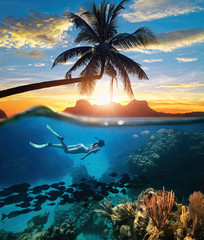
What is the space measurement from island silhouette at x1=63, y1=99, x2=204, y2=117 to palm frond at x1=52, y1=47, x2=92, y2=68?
3.00 m

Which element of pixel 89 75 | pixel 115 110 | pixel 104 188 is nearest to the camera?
pixel 104 188

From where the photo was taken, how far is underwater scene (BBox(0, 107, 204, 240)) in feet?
14.2

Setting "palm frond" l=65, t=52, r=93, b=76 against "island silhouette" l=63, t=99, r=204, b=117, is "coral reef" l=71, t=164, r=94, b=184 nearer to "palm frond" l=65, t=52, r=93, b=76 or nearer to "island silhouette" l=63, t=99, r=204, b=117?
"island silhouette" l=63, t=99, r=204, b=117

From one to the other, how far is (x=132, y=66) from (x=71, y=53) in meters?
4.15

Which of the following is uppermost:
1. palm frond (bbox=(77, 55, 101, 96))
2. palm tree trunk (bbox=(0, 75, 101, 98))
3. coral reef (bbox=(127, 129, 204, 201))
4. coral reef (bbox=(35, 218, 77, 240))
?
palm frond (bbox=(77, 55, 101, 96))

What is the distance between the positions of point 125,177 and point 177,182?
6.19 m

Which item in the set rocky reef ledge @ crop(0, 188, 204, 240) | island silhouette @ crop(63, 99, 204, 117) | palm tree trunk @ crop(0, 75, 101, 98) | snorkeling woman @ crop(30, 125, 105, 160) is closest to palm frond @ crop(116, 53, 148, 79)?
island silhouette @ crop(63, 99, 204, 117)

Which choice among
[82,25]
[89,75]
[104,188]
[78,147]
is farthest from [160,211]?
[82,25]

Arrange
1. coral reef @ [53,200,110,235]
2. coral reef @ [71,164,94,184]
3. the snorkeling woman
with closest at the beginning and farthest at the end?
coral reef @ [53,200,110,235] < the snorkeling woman < coral reef @ [71,164,94,184]

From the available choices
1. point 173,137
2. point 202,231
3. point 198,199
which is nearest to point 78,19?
point 198,199

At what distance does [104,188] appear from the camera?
677 cm

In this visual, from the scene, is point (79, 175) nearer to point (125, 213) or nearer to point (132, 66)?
point (125, 213)

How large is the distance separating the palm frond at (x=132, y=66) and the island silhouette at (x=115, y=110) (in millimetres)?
2032

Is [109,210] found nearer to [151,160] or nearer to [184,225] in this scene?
[184,225]
